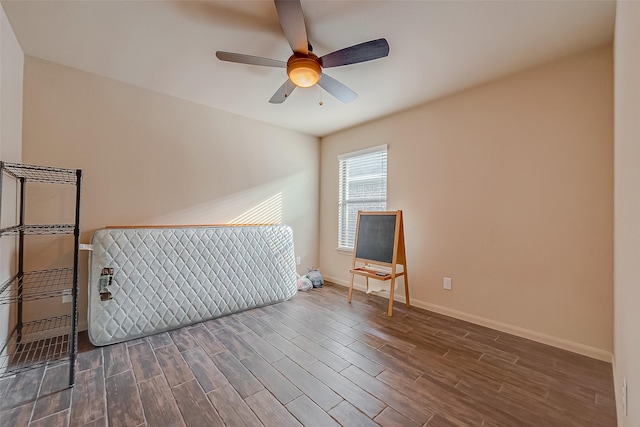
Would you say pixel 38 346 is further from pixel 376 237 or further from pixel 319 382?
pixel 376 237

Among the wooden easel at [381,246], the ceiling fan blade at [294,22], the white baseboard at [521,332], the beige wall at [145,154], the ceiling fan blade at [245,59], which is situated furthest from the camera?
the wooden easel at [381,246]

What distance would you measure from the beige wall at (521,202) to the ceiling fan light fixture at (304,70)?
1.76 metres

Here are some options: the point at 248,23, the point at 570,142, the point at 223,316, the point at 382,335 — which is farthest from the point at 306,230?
the point at 570,142

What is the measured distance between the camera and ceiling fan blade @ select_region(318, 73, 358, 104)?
85.1 inches

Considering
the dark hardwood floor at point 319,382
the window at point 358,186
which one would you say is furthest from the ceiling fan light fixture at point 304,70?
the dark hardwood floor at point 319,382

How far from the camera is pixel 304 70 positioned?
191 centimetres

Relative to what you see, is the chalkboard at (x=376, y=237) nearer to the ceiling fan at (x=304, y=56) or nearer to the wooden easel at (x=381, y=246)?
the wooden easel at (x=381, y=246)

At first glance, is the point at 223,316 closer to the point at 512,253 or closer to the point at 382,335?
the point at 382,335

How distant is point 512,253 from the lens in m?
2.50

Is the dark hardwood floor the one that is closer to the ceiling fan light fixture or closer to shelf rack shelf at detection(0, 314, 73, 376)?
shelf rack shelf at detection(0, 314, 73, 376)

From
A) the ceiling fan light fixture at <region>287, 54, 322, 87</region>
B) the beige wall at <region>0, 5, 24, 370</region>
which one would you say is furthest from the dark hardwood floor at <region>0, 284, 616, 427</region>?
the ceiling fan light fixture at <region>287, 54, 322, 87</region>

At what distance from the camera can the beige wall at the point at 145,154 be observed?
233 centimetres

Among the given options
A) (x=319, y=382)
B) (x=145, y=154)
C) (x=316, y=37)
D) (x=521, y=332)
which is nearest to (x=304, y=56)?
(x=316, y=37)

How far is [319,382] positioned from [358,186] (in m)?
2.78
